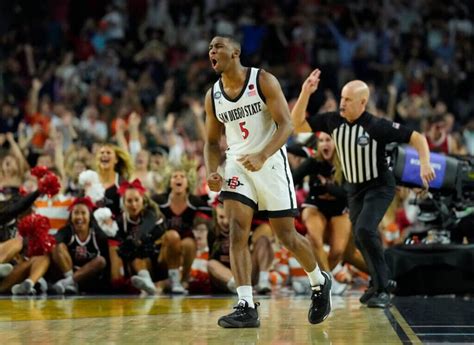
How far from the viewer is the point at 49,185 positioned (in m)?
11.6

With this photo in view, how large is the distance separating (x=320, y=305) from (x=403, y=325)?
636mm

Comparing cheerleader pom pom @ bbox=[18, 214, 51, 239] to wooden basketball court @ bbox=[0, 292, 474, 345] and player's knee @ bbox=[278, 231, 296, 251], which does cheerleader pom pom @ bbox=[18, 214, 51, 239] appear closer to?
wooden basketball court @ bbox=[0, 292, 474, 345]

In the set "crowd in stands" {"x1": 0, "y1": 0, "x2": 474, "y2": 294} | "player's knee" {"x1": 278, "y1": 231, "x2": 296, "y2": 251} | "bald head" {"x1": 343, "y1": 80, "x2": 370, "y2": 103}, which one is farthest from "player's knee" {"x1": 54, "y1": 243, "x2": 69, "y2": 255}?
"player's knee" {"x1": 278, "y1": 231, "x2": 296, "y2": 251}

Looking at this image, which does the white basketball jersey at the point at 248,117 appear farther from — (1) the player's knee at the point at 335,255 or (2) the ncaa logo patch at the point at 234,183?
(1) the player's knee at the point at 335,255

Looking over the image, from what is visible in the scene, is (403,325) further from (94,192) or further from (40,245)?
(94,192)

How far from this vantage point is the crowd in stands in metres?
12.4

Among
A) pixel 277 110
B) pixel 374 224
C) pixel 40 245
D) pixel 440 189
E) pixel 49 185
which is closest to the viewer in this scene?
pixel 277 110

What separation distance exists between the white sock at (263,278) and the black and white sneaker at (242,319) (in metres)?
3.72

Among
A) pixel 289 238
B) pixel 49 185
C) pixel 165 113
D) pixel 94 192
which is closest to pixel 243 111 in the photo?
pixel 289 238

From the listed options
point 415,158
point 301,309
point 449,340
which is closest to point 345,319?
point 301,309

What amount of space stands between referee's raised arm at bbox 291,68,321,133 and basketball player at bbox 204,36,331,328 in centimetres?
111

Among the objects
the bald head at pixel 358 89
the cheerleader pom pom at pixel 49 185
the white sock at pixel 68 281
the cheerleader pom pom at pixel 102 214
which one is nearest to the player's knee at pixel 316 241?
the bald head at pixel 358 89

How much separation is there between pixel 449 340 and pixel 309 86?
9.30 ft

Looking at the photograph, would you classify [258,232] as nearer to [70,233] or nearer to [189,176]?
[189,176]
